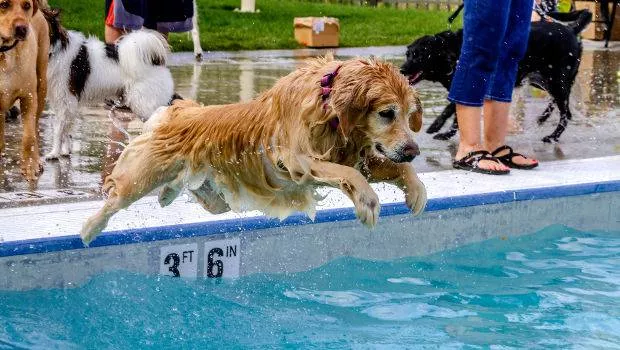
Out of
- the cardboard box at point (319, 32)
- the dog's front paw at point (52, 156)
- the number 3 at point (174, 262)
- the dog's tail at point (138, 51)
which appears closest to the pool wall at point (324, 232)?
the number 3 at point (174, 262)

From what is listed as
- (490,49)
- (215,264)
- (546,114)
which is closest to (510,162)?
(490,49)

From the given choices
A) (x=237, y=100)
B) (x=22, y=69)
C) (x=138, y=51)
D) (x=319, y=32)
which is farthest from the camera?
(x=319, y=32)

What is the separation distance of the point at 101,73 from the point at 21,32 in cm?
114

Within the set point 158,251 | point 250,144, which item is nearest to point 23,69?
point 158,251

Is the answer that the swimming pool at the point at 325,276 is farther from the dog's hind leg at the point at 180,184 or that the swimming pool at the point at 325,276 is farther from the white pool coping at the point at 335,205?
the dog's hind leg at the point at 180,184

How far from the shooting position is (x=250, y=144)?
14.4 ft

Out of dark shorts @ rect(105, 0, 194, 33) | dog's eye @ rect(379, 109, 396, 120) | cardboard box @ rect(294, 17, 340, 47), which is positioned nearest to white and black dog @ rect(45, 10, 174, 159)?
dark shorts @ rect(105, 0, 194, 33)

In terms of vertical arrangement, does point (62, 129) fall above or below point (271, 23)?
above

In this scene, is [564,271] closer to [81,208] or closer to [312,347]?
[312,347]

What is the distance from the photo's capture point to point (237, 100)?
8.98 m

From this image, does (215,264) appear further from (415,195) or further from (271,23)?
(271,23)

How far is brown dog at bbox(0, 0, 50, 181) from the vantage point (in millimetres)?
6320

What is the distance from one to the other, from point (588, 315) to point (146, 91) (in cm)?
382

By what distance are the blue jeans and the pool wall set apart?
0.59 meters
